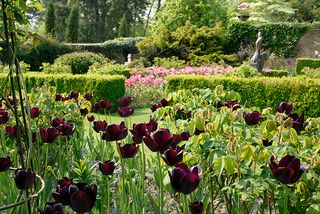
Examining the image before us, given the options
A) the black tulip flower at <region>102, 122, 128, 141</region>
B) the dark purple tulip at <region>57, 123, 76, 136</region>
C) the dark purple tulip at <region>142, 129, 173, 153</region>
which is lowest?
the dark purple tulip at <region>57, 123, 76, 136</region>

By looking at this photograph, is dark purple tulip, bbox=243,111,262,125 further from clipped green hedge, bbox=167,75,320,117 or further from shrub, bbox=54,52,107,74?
shrub, bbox=54,52,107,74

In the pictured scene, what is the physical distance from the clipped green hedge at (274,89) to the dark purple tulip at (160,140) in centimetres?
610

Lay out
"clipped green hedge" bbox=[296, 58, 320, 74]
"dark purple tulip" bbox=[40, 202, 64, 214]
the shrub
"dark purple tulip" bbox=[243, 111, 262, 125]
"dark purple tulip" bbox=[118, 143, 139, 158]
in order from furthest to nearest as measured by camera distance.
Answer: "clipped green hedge" bbox=[296, 58, 320, 74] < the shrub < "dark purple tulip" bbox=[243, 111, 262, 125] < "dark purple tulip" bbox=[118, 143, 139, 158] < "dark purple tulip" bbox=[40, 202, 64, 214]

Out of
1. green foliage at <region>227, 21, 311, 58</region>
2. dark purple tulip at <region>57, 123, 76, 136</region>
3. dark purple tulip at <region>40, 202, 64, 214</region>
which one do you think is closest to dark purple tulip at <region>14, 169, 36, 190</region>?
dark purple tulip at <region>40, 202, 64, 214</region>

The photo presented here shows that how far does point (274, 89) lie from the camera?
26.7 feet

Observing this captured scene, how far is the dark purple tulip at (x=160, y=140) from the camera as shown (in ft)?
6.34

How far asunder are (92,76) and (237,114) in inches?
297

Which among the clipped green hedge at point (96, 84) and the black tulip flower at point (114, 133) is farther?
the clipped green hedge at point (96, 84)

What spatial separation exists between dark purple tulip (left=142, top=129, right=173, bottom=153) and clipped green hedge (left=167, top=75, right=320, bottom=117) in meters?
6.10

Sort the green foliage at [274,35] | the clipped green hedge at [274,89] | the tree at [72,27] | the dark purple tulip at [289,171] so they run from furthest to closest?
the tree at [72,27], the green foliage at [274,35], the clipped green hedge at [274,89], the dark purple tulip at [289,171]

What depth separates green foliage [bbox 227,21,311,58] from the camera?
75.3ft

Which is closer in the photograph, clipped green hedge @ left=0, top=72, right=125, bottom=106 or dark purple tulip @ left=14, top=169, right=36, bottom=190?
dark purple tulip @ left=14, top=169, right=36, bottom=190

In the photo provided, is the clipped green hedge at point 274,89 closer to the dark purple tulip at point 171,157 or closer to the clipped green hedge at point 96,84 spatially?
the clipped green hedge at point 96,84

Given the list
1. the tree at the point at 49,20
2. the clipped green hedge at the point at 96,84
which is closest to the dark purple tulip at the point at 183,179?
the clipped green hedge at the point at 96,84
